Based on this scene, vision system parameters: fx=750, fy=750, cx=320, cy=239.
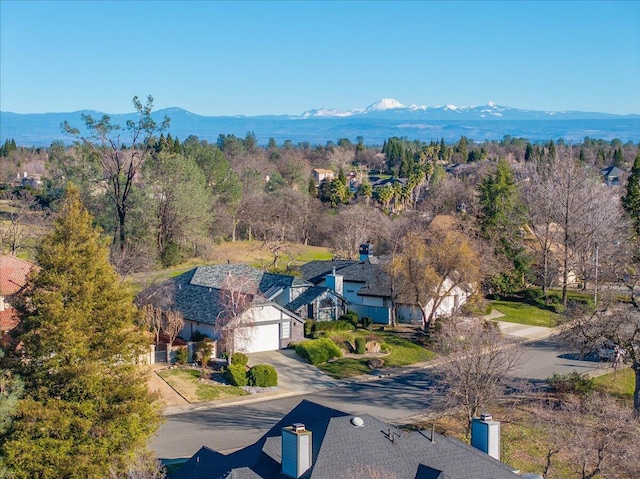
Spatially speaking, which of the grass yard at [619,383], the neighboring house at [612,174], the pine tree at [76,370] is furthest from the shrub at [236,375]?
the neighboring house at [612,174]

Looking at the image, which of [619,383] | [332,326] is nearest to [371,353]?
[332,326]

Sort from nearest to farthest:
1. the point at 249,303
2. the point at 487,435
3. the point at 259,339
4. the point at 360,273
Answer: the point at 487,435, the point at 249,303, the point at 259,339, the point at 360,273

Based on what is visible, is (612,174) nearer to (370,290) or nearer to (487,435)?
(370,290)

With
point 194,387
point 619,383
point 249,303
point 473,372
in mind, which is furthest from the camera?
point 249,303

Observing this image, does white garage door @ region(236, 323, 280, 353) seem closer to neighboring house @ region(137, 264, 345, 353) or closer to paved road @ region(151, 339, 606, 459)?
neighboring house @ region(137, 264, 345, 353)

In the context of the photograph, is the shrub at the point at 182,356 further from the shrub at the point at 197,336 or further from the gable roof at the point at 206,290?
the gable roof at the point at 206,290

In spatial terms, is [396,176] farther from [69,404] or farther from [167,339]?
[69,404]

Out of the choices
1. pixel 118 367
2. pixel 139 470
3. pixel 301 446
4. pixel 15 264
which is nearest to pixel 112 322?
pixel 118 367

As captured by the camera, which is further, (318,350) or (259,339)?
(259,339)
